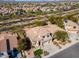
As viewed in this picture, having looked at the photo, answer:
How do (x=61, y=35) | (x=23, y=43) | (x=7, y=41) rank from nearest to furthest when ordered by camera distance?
1. (x=7, y=41)
2. (x=23, y=43)
3. (x=61, y=35)

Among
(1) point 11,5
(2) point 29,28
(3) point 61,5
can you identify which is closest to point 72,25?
(3) point 61,5

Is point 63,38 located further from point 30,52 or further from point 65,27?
point 30,52

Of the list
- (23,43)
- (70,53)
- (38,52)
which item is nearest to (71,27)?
(70,53)

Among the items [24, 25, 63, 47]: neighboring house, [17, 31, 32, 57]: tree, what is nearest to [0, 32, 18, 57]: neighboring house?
[17, 31, 32, 57]: tree

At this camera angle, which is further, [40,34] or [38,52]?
[40,34]

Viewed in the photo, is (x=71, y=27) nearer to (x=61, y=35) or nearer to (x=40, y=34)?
(x=61, y=35)

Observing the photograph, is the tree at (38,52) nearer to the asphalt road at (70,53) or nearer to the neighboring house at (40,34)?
the neighboring house at (40,34)

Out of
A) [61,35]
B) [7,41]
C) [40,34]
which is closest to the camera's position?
[7,41]
